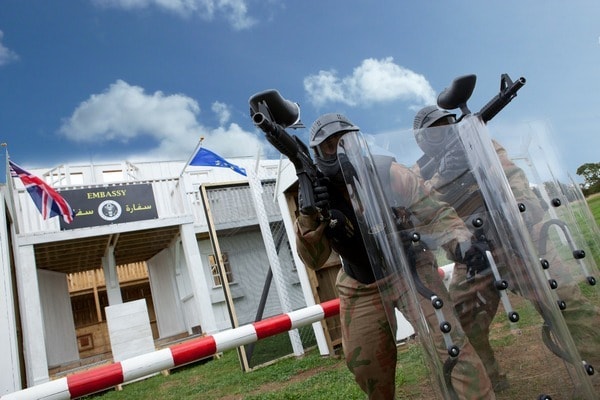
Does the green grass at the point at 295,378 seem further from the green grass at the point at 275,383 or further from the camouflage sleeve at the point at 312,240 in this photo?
the camouflage sleeve at the point at 312,240

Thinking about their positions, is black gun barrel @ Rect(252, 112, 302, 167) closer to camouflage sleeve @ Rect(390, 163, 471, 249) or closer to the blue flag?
camouflage sleeve @ Rect(390, 163, 471, 249)

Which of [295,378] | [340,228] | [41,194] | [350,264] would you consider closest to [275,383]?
[295,378]

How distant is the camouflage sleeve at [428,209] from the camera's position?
1572 mm

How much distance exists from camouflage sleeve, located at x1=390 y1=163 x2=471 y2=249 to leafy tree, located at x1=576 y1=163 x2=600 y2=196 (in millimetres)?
688

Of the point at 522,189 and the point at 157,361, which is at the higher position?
the point at 522,189

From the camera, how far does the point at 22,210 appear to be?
11.1m

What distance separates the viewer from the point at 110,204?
40.3 ft

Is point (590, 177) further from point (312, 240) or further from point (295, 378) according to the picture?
point (295, 378)

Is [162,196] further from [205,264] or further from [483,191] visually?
[483,191]

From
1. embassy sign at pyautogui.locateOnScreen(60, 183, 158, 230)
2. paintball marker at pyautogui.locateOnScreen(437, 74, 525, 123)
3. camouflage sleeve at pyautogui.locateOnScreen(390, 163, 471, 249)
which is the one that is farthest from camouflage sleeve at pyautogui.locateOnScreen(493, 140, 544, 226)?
embassy sign at pyautogui.locateOnScreen(60, 183, 158, 230)

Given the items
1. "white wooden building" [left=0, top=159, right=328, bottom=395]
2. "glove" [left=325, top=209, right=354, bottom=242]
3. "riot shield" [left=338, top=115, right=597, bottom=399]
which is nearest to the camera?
"riot shield" [left=338, top=115, right=597, bottom=399]

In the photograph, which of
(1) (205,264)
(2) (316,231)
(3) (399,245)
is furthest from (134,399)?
(1) (205,264)

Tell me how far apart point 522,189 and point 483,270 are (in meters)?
0.39

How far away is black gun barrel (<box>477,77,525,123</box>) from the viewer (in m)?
1.96
